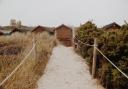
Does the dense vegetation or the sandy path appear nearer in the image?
the dense vegetation

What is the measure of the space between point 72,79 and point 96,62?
43.5 inches

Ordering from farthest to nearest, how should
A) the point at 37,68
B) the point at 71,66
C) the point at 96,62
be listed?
the point at 71,66 → the point at 37,68 → the point at 96,62

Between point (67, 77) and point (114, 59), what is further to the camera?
point (67, 77)

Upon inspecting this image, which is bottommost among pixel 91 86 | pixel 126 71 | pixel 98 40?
pixel 91 86

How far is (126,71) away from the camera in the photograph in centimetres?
843

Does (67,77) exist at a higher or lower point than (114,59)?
lower

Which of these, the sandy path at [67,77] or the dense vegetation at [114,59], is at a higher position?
the dense vegetation at [114,59]

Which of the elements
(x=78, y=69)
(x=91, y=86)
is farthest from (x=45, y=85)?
(x=78, y=69)

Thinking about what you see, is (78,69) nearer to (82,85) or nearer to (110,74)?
(82,85)

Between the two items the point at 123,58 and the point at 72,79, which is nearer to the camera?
the point at 123,58

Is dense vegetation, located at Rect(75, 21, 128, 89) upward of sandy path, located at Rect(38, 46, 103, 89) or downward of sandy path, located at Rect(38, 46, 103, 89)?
upward

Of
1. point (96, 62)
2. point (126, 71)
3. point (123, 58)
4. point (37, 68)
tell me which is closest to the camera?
point (126, 71)

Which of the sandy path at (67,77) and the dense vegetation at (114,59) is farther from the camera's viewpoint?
the sandy path at (67,77)

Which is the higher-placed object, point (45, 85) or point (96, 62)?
point (96, 62)
